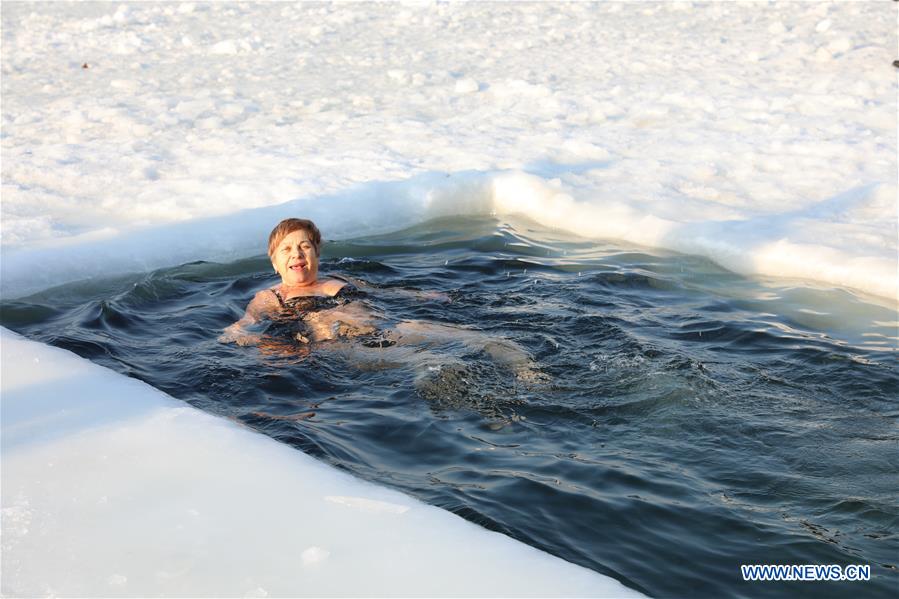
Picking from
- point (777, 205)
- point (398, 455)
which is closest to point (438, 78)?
point (777, 205)

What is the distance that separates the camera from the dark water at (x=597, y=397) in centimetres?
341

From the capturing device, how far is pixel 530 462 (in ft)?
12.9

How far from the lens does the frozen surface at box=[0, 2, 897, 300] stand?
706 cm

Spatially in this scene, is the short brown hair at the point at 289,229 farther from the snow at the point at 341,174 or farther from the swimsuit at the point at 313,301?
the snow at the point at 341,174

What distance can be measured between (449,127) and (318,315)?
13.0 ft

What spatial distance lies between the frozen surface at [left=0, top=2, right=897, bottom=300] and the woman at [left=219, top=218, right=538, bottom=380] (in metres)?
1.18

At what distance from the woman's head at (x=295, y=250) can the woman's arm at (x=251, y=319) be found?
0.20m

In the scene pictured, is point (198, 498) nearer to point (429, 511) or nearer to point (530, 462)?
point (429, 511)

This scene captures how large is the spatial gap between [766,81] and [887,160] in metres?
2.36

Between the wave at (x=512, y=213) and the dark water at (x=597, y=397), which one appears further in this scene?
the wave at (x=512, y=213)

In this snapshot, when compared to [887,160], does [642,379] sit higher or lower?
lower

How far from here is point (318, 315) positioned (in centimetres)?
586

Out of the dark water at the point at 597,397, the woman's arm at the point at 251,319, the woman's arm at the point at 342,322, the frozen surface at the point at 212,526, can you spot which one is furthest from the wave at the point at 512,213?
the frozen surface at the point at 212,526

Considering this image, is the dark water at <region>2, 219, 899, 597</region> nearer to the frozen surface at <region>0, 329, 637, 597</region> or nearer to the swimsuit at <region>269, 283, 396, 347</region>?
the swimsuit at <region>269, 283, 396, 347</region>
